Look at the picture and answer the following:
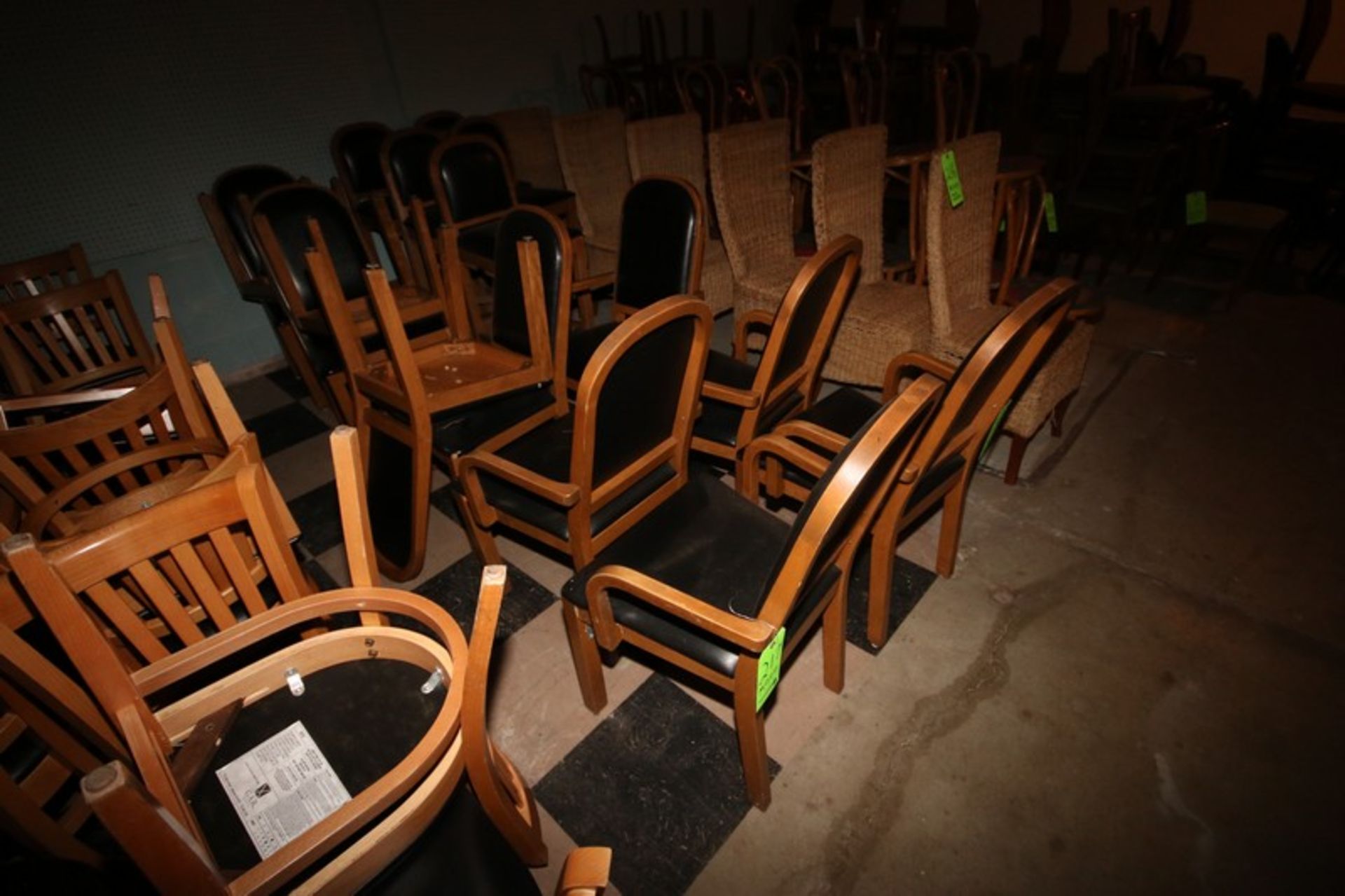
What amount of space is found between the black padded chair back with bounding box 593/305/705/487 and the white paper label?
0.71 metres

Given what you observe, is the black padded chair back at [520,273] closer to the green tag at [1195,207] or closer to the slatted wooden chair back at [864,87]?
the slatted wooden chair back at [864,87]

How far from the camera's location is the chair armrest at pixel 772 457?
4.85 ft

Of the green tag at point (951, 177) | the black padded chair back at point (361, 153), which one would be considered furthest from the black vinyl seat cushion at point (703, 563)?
the black padded chair back at point (361, 153)

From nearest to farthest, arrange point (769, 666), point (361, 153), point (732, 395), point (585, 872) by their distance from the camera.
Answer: point (585, 872)
point (769, 666)
point (732, 395)
point (361, 153)

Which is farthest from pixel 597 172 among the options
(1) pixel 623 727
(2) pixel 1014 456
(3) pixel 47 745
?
(3) pixel 47 745

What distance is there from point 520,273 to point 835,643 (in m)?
1.29

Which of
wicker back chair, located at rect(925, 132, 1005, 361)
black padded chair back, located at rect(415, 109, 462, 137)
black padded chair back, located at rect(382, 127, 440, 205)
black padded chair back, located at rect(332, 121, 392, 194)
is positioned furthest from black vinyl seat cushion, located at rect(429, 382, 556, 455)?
black padded chair back, located at rect(415, 109, 462, 137)

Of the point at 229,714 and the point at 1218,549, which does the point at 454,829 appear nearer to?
the point at 229,714

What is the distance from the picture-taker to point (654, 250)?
219cm

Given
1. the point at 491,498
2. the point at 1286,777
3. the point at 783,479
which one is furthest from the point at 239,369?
the point at 1286,777

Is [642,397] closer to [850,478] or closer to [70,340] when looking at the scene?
[850,478]

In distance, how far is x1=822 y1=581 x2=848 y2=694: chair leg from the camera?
1.37 meters

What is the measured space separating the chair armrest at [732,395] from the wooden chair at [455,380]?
451mm

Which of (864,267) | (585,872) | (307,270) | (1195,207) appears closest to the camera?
(585,872)
